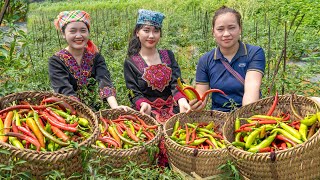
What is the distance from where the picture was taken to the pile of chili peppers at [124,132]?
3.18m

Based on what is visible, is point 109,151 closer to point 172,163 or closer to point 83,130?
point 83,130

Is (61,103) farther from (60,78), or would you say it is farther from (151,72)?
(151,72)

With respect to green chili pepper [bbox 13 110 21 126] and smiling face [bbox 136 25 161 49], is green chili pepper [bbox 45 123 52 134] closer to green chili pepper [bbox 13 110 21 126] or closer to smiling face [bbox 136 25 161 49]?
green chili pepper [bbox 13 110 21 126]

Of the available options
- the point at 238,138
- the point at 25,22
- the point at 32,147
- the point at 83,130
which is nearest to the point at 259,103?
the point at 238,138

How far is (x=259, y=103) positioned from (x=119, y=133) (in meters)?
1.14

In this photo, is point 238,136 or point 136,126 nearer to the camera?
point 238,136

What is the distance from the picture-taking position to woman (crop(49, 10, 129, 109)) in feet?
12.7

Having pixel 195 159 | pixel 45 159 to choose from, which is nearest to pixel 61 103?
pixel 45 159

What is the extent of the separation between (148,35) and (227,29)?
0.87 m

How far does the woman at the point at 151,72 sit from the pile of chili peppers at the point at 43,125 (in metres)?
1.22

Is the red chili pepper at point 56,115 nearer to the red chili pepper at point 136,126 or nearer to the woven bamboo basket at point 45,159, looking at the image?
the woven bamboo basket at point 45,159

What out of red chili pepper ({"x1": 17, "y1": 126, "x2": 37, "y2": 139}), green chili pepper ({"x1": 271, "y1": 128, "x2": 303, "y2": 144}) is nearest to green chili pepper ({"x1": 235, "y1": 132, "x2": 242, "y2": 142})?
green chili pepper ({"x1": 271, "y1": 128, "x2": 303, "y2": 144})

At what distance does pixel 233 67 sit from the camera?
366cm

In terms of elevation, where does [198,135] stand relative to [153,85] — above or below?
below
